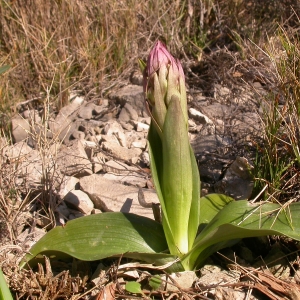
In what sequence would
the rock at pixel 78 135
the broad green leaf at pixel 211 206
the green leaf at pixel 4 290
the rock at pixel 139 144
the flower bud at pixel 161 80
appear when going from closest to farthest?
the green leaf at pixel 4 290 < the flower bud at pixel 161 80 < the broad green leaf at pixel 211 206 < the rock at pixel 139 144 < the rock at pixel 78 135

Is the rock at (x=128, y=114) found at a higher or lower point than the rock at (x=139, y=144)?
higher

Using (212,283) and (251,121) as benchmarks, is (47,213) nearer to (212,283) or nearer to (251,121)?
(212,283)

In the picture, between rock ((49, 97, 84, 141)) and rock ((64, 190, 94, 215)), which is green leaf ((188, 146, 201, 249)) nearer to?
rock ((64, 190, 94, 215))

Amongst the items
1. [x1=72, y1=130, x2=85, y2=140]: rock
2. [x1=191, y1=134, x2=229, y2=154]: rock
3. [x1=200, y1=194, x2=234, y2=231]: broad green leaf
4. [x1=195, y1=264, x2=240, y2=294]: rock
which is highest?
[x1=200, y1=194, x2=234, y2=231]: broad green leaf

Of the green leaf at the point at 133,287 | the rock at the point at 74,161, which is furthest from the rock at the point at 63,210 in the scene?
the green leaf at the point at 133,287

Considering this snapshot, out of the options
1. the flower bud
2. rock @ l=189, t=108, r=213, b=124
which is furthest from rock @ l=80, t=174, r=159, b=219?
rock @ l=189, t=108, r=213, b=124

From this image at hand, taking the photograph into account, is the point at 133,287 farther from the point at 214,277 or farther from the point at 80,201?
the point at 80,201

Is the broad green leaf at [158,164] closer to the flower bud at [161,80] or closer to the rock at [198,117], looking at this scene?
the flower bud at [161,80]
